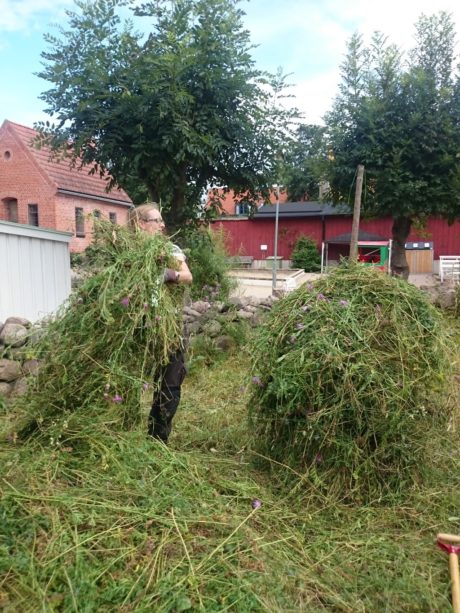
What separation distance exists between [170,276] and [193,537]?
1.36m

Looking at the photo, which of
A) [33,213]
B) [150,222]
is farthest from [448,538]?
[33,213]

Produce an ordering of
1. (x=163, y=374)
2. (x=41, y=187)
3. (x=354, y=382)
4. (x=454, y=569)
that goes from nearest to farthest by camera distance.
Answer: (x=454, y=569) < (x=354, y=382) < (x=163, y=374) < (x=41, y=187)

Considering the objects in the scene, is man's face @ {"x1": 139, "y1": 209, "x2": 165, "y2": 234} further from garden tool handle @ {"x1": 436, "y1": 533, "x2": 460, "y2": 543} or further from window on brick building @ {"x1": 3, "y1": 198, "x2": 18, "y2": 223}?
window on brick building @ {"x1": 3, "y1": 198, "x2": 18, "y2": 223}

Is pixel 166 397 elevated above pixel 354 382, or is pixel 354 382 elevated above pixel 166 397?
pixel 354 382

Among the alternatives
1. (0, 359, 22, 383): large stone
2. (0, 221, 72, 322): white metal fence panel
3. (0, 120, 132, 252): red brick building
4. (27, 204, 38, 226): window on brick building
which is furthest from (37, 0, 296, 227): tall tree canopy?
(27, 204, 38, 226): window on brick building

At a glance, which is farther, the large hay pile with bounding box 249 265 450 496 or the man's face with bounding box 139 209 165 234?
the man's face with bounding box 139 209 165 234

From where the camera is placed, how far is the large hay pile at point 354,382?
2416mm

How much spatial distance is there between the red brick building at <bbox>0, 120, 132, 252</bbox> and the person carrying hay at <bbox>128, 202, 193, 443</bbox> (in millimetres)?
16823

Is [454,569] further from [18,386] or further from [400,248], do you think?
[400,248]

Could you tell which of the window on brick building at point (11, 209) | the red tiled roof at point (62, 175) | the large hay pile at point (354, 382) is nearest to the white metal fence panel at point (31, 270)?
the large hay pile at point (354, 382)

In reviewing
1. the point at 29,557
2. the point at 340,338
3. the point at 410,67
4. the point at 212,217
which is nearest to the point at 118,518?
the point at 29,557

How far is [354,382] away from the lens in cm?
241

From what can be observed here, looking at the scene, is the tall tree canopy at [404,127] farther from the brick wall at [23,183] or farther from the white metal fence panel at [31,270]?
the brick wall at [23,183]

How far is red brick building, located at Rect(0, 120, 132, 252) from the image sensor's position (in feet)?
63.2
